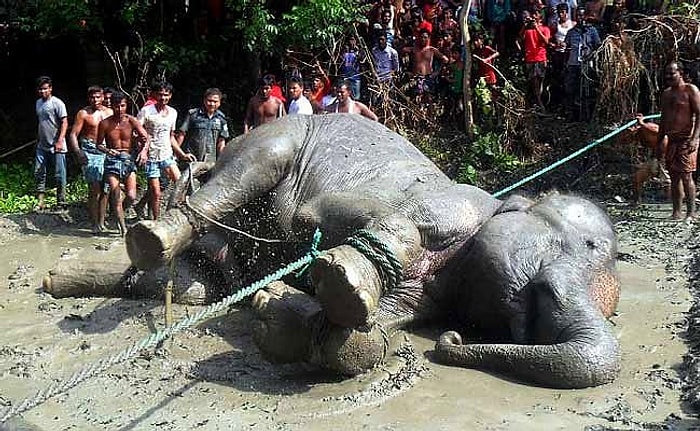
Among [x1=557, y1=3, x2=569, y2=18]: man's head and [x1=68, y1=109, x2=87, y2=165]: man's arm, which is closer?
[x1=68, y1=109, x2=87, y2=165]: man's arm

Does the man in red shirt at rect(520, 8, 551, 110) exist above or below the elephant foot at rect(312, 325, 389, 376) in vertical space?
above

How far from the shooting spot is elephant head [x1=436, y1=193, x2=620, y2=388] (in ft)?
15.6

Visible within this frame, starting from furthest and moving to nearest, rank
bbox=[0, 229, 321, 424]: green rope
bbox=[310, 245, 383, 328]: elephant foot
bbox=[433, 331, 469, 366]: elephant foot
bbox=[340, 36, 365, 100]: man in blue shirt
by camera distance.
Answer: bbox=[340, 36, 365, 100]: man in blue shirt → bbox=[433, 331, 469, 366]: elephant foot → bbox=[310, 245, 383, 328]: elephant foot → bbox=[0, 229, 321, 424]: green rope

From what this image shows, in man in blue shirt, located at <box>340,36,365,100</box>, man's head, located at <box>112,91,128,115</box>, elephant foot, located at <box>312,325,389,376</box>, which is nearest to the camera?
elephant foot, located at <box>312,325,389,376</box>

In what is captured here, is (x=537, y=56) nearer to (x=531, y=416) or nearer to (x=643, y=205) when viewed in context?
(x=643, y=205)

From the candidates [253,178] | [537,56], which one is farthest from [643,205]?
[253,178]

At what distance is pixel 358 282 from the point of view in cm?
437

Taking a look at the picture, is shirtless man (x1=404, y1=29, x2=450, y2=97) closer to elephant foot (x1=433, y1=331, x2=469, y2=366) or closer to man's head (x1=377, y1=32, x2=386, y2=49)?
man's head (x1=377, y1=32, x2=386, y2=49)

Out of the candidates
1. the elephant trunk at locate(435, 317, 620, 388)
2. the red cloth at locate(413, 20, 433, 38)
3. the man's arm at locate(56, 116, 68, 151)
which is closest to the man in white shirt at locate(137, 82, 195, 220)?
the man's arm at locate(56, 116, 68, 151)

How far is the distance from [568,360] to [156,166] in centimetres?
618

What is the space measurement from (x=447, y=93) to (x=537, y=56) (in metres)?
1.50

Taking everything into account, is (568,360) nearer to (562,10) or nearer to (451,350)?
(451,350)

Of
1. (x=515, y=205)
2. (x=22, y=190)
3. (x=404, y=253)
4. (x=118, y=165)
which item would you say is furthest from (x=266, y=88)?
(x=404, y=253)

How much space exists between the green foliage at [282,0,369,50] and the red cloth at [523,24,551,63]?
250 cm
